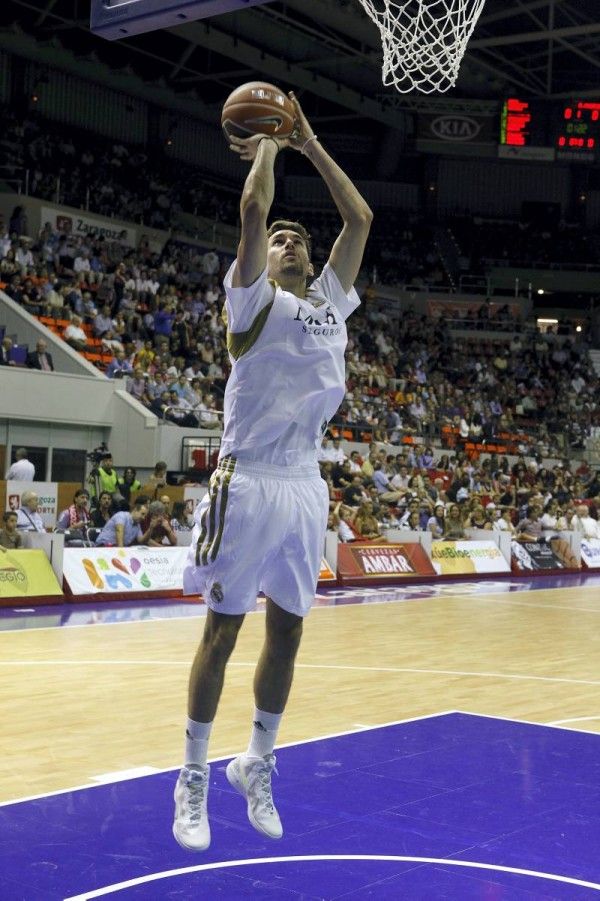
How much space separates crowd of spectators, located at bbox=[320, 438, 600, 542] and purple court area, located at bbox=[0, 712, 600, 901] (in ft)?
31.8

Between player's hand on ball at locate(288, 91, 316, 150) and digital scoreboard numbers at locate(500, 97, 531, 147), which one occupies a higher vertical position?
digital scoreboard numbers at locate(500, 97, 531, 147)

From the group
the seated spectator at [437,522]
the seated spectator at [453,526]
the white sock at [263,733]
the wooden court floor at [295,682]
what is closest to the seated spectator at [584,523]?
the seated spectator at [453,526]

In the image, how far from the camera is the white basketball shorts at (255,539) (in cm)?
396

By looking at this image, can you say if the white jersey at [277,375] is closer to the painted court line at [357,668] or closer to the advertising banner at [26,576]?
the painted court line at [357,668]

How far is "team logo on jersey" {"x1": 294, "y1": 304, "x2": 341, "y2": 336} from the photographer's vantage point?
4.06m

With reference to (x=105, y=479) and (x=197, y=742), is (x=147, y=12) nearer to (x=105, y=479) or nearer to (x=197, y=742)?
(x=197, y=742)

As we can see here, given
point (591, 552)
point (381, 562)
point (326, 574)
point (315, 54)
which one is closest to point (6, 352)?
point (326, 574)

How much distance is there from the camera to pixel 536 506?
65.9 ft

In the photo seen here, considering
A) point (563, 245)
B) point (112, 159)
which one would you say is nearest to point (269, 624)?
point (112, 159)

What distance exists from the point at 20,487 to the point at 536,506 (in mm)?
10040

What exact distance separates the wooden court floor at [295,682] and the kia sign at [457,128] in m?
20.7

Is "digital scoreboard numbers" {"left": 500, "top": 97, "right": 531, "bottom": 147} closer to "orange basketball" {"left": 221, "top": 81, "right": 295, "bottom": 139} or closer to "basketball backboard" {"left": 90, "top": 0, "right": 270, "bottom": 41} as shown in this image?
"basketball backboard" {"left": 90, "top": 0, "right": 270, "bottom": 41}

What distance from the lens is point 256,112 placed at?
12.9 ft

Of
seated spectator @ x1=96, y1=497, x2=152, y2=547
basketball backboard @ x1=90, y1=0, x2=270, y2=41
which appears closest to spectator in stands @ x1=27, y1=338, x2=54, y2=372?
seated spectator @ x1=96, y1=497, x2=152, y2=547
